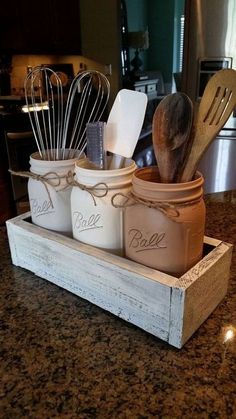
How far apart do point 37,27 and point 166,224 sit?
2.63m

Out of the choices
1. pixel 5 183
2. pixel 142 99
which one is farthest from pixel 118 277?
pixel 5 183

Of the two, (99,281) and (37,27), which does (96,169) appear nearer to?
(99,281)

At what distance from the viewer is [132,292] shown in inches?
18.0

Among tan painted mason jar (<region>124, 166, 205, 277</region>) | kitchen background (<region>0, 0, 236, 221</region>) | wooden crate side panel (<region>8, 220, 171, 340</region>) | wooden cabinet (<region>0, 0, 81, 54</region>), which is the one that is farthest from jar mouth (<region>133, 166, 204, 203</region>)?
wooden cabinet (<region>0, 0, 81, 54</region>)

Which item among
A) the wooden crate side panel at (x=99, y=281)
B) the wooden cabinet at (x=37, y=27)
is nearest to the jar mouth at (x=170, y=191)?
the wooden crate side panel at (x=99, y=281)

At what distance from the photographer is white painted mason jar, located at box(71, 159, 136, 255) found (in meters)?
0.49

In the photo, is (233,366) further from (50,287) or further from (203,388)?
(50,287)

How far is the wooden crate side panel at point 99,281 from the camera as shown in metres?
0.44

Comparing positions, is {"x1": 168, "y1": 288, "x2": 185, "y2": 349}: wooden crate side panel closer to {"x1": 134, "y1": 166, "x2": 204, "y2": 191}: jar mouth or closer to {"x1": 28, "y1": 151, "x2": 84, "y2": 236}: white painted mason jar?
{"x1": 134, "y1": 166, "x2": 204, "y2": 191}: jar mouth

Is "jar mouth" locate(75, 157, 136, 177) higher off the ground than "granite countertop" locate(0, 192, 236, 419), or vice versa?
"jar mouth" locate(75, 157, 136, 177)

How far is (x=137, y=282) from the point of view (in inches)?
17.5

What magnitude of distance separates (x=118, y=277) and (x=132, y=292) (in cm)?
3

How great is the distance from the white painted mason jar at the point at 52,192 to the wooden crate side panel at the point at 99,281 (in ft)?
0.13

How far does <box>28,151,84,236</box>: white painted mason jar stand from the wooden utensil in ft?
0.70
